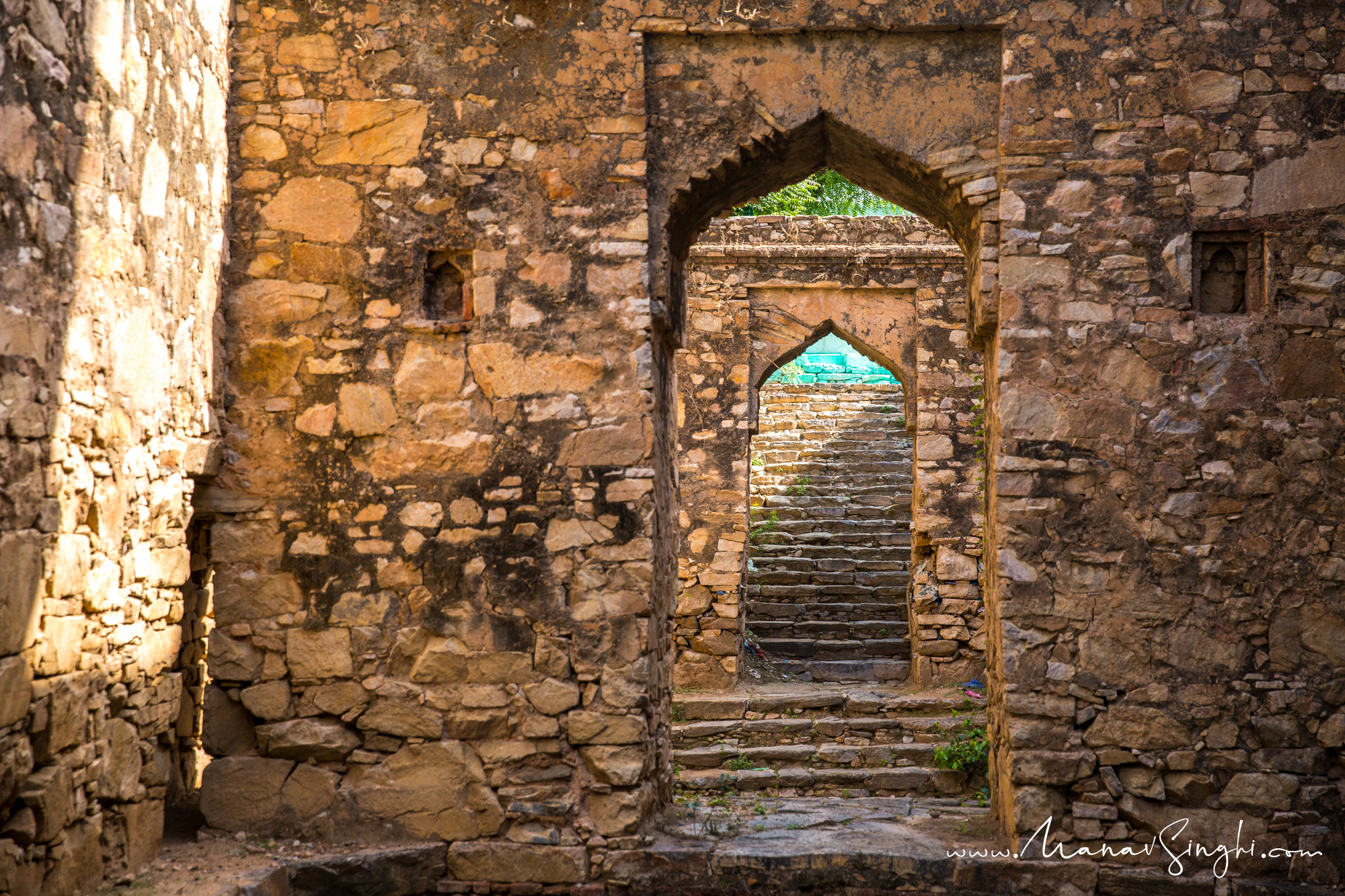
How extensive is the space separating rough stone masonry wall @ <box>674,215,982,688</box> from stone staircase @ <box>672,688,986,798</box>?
790 millimetres

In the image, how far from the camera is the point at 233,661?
455cm

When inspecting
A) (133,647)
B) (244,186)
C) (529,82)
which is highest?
(529,82)

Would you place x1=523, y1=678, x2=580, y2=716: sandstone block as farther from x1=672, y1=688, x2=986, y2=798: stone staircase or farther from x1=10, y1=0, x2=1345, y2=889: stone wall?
x1=672, y1=688, x2=986, y2=798: stone staircase

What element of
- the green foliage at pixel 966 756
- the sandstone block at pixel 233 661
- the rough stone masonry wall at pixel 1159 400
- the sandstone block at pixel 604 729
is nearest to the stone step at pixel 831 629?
the green foliage at pixel 966 756

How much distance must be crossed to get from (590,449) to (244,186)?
2.01m

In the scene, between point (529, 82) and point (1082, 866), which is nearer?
point (1082, 866)

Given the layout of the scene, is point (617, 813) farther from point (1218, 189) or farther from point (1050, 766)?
point (1218, 189)

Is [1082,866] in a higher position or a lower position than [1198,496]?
lower

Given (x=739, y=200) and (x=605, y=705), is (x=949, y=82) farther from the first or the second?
(x=605, y=705)

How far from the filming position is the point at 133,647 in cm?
388

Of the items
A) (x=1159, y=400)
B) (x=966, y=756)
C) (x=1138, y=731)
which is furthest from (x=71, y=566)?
(x=966, y=756)

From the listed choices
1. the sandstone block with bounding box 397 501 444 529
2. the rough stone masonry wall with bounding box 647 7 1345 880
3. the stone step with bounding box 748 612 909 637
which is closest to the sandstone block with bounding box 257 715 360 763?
the sandstone block with bounding box 397 501 444 529

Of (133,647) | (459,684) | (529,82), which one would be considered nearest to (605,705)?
(459,684)

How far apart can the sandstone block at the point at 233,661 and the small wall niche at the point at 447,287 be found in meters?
1.69
